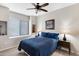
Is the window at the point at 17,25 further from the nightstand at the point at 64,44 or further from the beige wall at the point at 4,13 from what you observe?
the nightstand at the point at 64,44

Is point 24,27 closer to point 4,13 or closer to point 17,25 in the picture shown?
point 17,25

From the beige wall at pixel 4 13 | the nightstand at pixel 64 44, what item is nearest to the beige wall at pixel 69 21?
the nightstand at pixel 64 44

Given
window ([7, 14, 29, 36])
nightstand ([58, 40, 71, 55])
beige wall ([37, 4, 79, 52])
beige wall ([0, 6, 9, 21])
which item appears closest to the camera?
beige wall ([37, 4, 79, 52])

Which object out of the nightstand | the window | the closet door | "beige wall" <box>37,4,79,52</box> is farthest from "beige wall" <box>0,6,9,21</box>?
the nightstand

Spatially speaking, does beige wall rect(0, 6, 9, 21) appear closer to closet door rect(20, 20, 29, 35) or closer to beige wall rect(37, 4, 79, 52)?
closet door rect(20, 20, 29, 35)

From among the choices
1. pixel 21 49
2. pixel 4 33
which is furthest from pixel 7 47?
pixel 21 49

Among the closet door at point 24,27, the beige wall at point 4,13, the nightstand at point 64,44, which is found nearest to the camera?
the nightstand at point 64,44

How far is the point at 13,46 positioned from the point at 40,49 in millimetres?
1653

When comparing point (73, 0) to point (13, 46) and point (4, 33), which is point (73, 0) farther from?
point (4, 33)

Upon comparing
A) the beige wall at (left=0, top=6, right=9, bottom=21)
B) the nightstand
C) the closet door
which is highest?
the beige wall at (left=0, top=6, right=9, bottom=21)

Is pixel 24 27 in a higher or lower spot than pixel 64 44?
higher

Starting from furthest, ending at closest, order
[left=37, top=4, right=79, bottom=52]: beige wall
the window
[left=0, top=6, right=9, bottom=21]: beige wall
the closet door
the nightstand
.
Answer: the closet door, the window, [left=0, top=6, right=9, bottom=21]: beige wall, the nightstand, [left=37, top=4, right=79, bottom=52]: beige wall

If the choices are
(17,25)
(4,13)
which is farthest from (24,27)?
(4,13)

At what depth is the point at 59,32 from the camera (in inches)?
122
